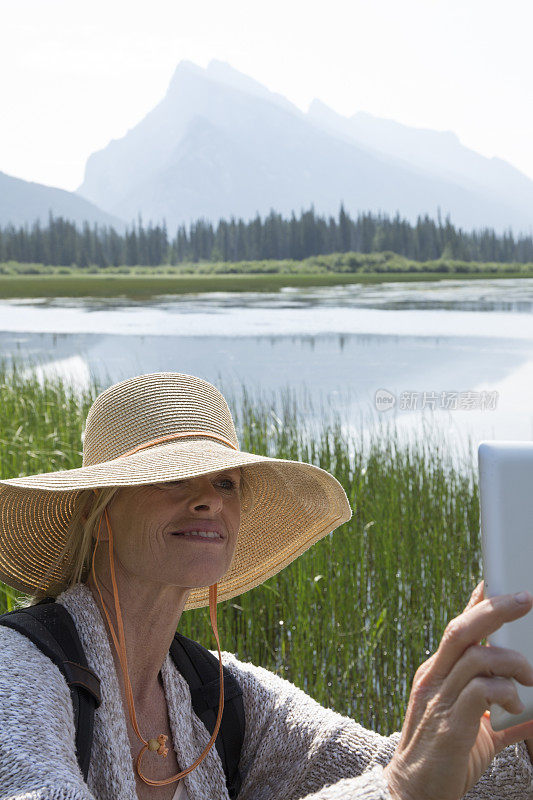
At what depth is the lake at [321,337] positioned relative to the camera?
699 inches

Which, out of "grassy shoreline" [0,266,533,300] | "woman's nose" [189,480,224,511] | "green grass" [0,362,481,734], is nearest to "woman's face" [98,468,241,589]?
"woman's nose" [189,480,224,511]

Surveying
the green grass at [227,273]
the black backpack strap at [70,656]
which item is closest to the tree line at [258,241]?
the green grass at [227,273]

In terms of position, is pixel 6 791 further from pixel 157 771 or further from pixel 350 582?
pixel 350 582

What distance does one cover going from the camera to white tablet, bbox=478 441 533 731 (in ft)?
2.43

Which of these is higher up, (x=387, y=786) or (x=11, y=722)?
(x=11, y=722)

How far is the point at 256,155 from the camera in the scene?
139 ft

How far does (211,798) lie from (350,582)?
1.88 metres

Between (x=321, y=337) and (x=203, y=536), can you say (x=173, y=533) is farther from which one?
(x=321, y=337)

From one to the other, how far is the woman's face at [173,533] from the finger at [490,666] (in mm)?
408

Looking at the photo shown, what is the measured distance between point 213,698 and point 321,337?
76.6ft

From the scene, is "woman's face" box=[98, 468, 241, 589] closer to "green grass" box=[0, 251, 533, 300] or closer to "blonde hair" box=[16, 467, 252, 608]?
"blonde hair" box=[16, 467, 252, 608]

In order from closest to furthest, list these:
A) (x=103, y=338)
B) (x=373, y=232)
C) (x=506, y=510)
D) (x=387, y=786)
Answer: (x=506, y=510), (x=387, y=786), (x=373, y=232), (x=103, y=338)

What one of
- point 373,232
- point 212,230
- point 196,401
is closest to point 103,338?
point 212,230

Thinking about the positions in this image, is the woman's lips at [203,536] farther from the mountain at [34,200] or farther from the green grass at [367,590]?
the mountain at [34,200]
